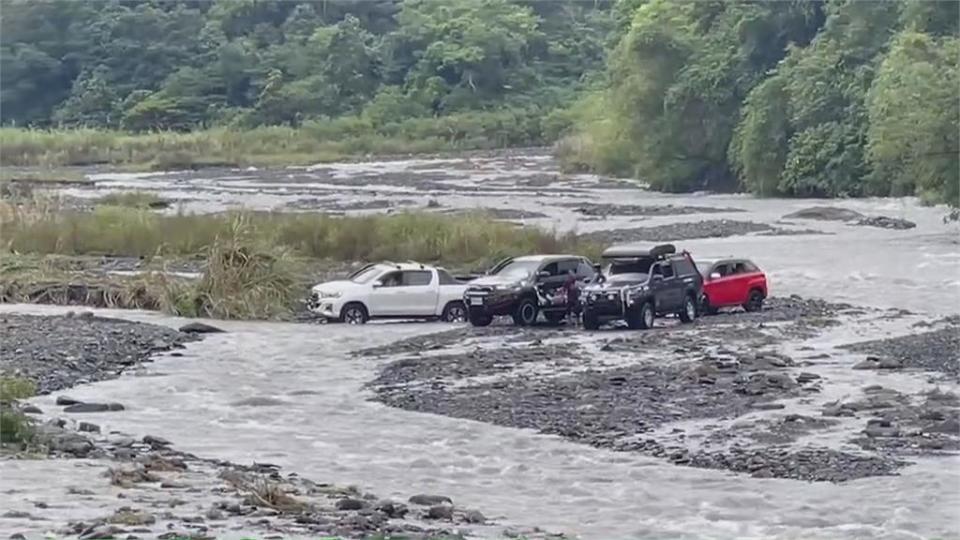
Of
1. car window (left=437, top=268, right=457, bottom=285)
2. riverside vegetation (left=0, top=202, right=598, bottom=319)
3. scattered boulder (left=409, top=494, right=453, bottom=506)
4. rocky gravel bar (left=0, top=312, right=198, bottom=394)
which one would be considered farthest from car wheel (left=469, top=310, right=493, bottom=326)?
scattered boulder (left=409, top=494, right=453, bottom=506)

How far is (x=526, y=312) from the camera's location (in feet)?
122

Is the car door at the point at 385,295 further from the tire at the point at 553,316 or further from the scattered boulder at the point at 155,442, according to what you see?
the scattered boulder at the point at 155,442

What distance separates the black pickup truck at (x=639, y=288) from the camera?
118ft

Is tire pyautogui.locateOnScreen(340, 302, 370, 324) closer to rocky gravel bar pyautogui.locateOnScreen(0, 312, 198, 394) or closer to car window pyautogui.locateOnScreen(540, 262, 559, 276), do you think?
rocky gravel bar pyautogui.locateOnScreen(0, 312, 198, 394)

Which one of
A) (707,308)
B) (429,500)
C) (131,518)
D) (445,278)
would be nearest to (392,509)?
(429,500)

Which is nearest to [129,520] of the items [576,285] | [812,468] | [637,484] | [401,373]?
[637,484]

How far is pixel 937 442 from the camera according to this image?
73.7 feet

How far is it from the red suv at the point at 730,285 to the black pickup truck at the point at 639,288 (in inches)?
62.3

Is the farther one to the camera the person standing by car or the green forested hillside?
Answer: the green forested hillside

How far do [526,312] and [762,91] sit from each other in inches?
1831

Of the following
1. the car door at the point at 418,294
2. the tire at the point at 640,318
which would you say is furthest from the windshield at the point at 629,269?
the car door at the point at 418,294

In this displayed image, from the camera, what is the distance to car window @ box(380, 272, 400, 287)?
38.4m

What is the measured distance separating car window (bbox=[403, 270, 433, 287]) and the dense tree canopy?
88.2 m

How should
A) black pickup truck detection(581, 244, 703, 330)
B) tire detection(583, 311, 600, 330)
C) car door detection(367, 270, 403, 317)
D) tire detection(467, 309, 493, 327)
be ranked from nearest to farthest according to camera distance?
black pickup truck detection(581, 244, 703, 330)
tire detection(583, 311, 600, 330)
tire detection(467, 309, 493, 327)
car door detection(367, 270, 403, 317)
